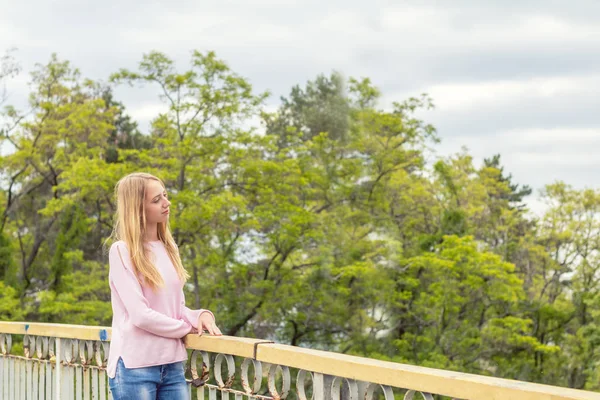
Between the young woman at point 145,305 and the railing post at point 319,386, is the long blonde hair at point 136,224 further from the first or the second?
the railing post at point 319,386

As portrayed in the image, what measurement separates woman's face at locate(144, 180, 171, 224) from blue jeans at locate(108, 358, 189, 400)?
53cm

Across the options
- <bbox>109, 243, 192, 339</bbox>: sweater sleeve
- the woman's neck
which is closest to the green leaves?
the woman's neck

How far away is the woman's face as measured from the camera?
3.04m

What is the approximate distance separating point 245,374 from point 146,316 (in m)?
0.41

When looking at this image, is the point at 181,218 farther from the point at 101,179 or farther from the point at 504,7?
the point at 504,7

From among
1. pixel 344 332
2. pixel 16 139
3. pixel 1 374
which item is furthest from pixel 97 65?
pixel 1 374

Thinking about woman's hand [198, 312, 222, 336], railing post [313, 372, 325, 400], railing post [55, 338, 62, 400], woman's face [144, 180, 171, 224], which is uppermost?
woman's face [144, 180, 171, 224]

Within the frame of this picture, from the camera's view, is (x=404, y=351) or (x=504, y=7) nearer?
(x=404, y=351)

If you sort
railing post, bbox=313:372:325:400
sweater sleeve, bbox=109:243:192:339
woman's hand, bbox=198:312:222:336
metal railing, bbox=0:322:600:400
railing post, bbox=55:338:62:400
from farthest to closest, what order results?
railing post, bbox=55:338:62:400
woman's hand, bbox=198:312:222:336
sweater sleeve, bbox=109:243:192:339
railing post, bbox=313:372:325:400
metal railing, bbox=0:322:600:400

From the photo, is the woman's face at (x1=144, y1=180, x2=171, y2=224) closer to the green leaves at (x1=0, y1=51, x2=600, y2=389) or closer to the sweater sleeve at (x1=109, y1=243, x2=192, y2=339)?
the sweater sleeve at (x1=109, y1=243, x2=192, y2=339)

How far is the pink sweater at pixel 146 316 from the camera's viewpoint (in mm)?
2961

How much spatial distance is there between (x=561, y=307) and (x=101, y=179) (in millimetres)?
15162

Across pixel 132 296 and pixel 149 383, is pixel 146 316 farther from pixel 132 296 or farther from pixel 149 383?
pixel 149 383

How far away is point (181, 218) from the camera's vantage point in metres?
20.5
